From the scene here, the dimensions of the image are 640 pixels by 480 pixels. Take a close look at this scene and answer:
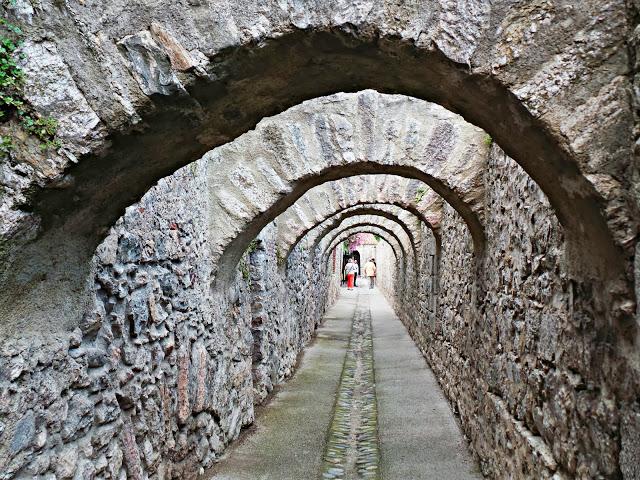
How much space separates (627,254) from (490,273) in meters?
2.32

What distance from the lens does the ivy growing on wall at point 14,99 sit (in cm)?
149

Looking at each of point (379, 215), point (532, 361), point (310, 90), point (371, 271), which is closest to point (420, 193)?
point (379, 215)

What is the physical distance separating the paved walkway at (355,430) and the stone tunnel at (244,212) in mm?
49

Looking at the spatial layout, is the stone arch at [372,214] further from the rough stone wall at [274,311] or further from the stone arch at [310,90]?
the stone arch at [310,90]

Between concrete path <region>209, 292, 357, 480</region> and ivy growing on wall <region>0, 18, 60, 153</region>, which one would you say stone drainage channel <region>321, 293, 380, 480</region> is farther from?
ivy growing on wall <region>0, 18, 60, 153</region>

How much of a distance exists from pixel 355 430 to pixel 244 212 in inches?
82.0

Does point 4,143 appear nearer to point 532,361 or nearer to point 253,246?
point 532,361

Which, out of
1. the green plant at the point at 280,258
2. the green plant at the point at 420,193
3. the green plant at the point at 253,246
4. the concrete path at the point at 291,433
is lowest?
the concrete path at the point at 291,433

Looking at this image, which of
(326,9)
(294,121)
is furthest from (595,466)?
(294,121)

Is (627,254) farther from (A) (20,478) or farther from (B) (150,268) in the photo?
(B) (150,268)

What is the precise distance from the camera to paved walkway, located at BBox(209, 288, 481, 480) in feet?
12.5

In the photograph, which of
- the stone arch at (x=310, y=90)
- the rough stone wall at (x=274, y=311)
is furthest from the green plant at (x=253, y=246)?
the stone arch at (x=310, y=90)

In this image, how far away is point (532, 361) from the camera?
2662 millimetres

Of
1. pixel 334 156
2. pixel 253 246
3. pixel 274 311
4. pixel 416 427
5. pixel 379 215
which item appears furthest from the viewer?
pixel 379 215
